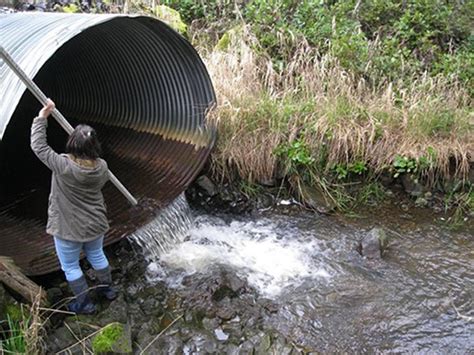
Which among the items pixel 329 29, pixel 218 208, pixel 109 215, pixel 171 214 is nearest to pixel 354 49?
pixel 329 29

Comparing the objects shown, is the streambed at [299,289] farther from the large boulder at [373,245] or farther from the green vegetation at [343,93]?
the green vegetation at [343,93]

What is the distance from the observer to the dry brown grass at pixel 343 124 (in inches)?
→ 214

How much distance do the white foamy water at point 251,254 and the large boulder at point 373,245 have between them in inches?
17.5

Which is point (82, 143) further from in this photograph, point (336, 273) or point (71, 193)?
point (336, 273)

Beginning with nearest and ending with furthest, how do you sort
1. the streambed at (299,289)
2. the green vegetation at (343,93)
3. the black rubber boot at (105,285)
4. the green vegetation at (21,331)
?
the green vegetation at (21,331) → the streambed at (299,289) → the black rubber boot at (105,285) → the green vegetation at (343,93)

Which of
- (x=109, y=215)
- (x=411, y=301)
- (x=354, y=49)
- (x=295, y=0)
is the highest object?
(x=295, y=0)

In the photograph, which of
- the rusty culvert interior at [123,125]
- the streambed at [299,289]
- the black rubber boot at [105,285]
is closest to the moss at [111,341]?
the streambed at [299,289]

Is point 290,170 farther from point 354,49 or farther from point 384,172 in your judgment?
point 354,49

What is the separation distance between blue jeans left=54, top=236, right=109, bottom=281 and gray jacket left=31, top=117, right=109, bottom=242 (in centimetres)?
13

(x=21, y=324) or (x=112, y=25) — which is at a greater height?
(x=112, y=25)

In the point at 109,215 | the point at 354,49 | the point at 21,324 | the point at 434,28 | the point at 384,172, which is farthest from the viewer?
the point at 434,28

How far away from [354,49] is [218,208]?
120 inches

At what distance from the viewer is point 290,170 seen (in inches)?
220

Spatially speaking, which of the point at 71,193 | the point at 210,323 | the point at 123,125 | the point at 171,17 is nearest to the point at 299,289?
the point at 210,323
